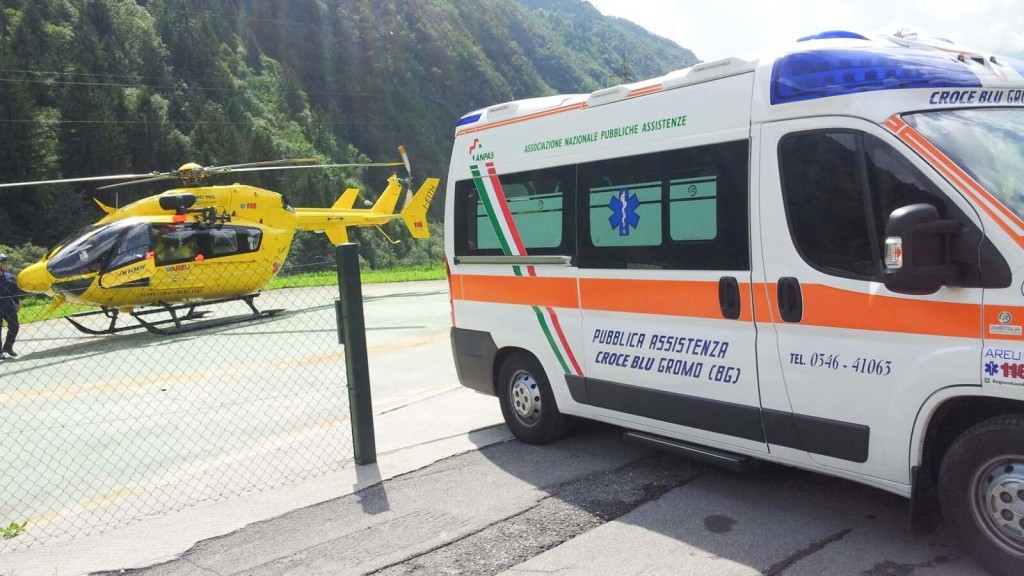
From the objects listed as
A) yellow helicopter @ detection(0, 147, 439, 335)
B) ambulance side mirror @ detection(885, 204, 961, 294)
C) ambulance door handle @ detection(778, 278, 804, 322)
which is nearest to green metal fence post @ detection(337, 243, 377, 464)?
ambulance door handle @ detection(778, 278, 804, 322)

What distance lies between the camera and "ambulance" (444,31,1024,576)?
3.66 m

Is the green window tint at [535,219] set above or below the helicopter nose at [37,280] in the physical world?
above

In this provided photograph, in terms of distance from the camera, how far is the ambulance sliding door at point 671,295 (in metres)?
4.69

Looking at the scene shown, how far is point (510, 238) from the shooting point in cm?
649

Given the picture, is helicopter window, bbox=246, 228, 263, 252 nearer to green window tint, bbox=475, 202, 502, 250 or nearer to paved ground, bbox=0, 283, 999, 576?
green window tint, bbox=475, 202, 502, 250

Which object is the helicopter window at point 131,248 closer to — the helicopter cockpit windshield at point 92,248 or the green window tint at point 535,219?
the helicopter cockpit windshield at point 92,248

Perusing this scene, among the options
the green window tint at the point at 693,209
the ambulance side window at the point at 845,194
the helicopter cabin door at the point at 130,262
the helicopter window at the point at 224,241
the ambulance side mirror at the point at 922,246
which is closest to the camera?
the ambulance side mirror at the point at 922,246

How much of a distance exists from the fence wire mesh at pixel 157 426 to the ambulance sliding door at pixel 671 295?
2.40 metres

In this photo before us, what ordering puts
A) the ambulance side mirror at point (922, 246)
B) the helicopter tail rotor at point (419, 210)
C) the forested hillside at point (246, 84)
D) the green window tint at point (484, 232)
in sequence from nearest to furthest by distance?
the ambulance side mirror at point (922, 246) → the green window tint at point (484, 232) → the helicopter tail rotor at point (419, 210) → the forested hillside at point (246, 84)

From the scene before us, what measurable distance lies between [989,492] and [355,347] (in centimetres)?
414

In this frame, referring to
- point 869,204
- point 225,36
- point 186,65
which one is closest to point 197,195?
point 869,204

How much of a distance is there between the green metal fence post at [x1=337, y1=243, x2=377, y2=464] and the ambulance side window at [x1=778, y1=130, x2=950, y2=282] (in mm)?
3172

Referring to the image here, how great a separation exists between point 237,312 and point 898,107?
19.2m

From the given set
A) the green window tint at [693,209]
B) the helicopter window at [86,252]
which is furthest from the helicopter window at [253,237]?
the green window tint at [693,209]
